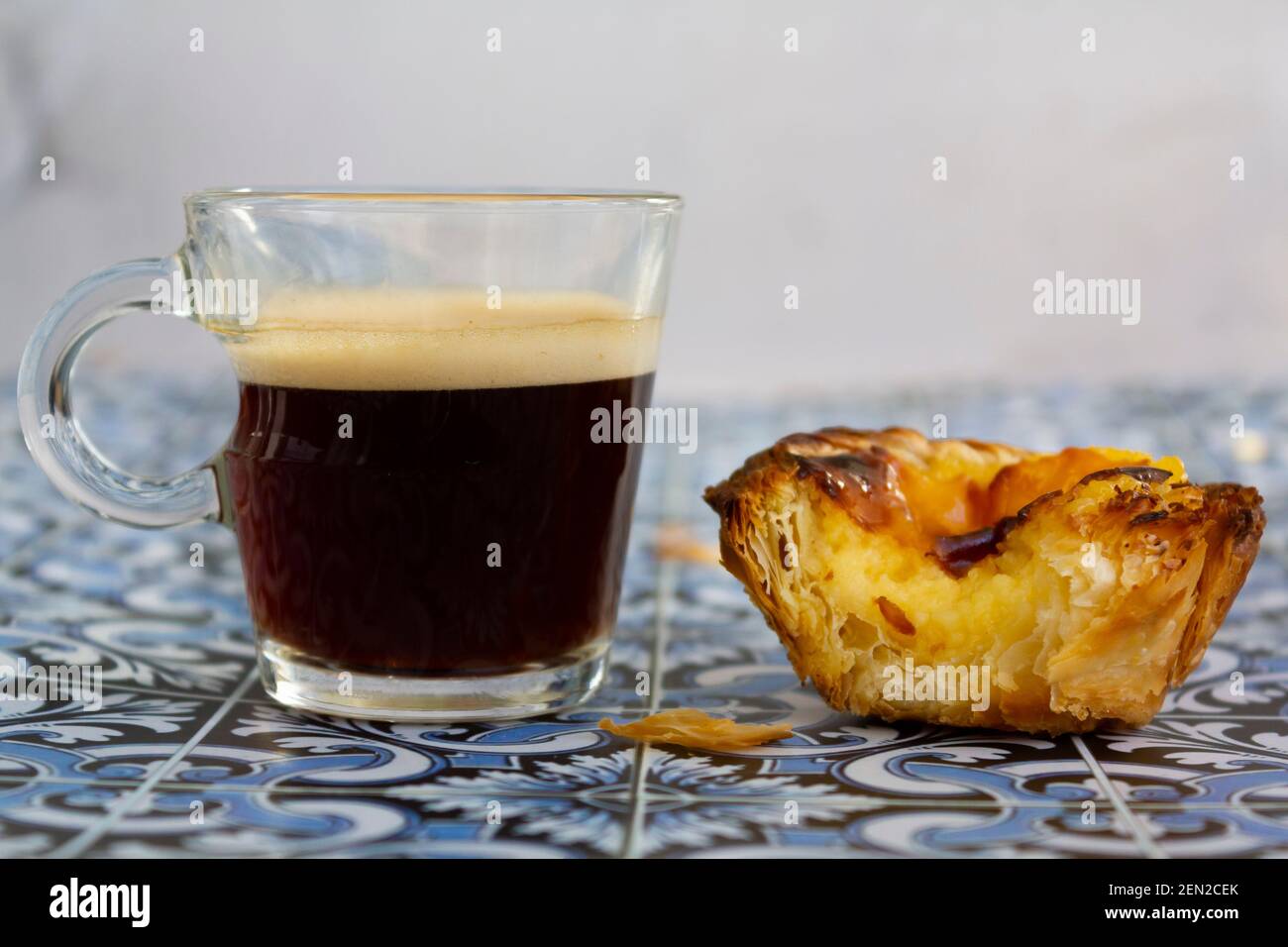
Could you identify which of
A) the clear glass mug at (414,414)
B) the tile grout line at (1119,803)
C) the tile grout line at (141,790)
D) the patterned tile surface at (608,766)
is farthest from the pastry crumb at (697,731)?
the tile grout line at (141,790)

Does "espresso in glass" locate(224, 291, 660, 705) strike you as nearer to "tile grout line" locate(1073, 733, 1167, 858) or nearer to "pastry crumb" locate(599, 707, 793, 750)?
"pastry crumb" locate(599, 707, 793, 750)

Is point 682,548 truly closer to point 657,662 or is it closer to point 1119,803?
point 657,662

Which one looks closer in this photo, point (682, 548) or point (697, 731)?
point (697, 731)

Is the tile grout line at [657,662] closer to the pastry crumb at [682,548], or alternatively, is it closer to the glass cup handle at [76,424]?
the pastry crumb at [682,548]

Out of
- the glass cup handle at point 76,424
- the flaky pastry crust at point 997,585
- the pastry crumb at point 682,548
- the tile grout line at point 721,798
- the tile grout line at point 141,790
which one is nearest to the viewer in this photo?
the tile grout line at point 141,790

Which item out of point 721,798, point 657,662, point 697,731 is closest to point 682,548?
point 657,662

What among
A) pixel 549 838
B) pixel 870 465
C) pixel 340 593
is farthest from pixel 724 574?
pixel 549 838

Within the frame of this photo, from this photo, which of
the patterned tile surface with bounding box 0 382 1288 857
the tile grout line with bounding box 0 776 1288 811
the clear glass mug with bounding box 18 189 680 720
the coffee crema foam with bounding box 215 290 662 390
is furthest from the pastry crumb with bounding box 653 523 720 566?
the tile grout line with bounding box 0 776 1288 811
